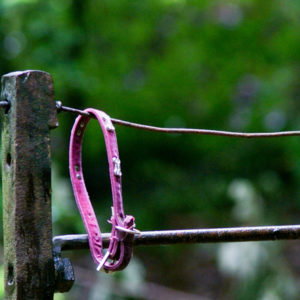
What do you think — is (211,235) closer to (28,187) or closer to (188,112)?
(28,187)

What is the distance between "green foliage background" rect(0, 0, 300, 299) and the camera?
4504 mm

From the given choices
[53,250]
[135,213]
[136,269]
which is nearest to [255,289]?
[136,269]

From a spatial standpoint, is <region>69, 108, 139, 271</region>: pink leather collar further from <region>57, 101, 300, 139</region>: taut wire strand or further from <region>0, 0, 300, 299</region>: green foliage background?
<region>0, 0, 300, 299</region>: green foliage background

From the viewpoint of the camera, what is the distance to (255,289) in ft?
11.1

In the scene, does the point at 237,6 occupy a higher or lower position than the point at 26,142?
higher

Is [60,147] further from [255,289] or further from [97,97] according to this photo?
[255,289]

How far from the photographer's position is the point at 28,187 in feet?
2.71

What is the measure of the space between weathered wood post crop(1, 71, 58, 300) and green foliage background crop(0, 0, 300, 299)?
10.8 feet

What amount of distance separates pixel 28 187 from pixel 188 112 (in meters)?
4.20

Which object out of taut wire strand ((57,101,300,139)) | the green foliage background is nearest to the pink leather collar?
taut wire strand ((57,101,300,139))

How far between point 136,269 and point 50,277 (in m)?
2.93

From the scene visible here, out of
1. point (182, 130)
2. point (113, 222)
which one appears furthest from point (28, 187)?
point (182, 130)

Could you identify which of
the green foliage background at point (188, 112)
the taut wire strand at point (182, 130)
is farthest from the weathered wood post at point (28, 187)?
the green foliage background at point (188, 112)

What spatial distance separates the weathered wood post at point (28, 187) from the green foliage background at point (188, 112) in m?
3.29
